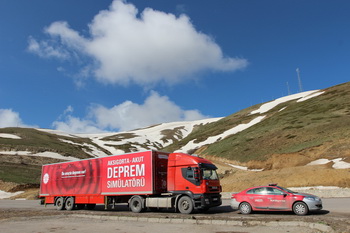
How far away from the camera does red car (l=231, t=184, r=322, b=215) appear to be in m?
14.1

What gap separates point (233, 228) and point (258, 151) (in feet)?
127

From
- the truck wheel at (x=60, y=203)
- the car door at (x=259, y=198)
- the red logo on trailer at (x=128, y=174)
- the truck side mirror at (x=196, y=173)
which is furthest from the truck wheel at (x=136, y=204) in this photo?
the truck wheel at (x=60, y=203)

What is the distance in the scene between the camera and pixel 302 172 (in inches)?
1204

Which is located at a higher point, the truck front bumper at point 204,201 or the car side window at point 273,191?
the car side window at point 273,191

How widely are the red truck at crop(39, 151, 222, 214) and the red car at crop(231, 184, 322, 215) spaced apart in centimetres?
192

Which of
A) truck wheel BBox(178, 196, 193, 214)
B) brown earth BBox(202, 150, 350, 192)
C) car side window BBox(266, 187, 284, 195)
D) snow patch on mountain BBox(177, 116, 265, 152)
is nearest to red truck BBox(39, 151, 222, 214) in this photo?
truck wheel BBox(178, 196, 193, 214)

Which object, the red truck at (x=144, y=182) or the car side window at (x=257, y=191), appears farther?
the red truck at (x=144, y=182)

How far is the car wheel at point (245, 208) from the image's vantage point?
15.7 meters

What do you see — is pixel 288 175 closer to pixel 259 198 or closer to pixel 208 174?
pixel 259 198

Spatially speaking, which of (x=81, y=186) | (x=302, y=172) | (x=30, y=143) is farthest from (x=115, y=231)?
(x=30, y=143)

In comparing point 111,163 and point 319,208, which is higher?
point 111,163

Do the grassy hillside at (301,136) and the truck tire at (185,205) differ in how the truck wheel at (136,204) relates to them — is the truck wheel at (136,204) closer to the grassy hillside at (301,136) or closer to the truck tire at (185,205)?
the truck tire at (185,205)

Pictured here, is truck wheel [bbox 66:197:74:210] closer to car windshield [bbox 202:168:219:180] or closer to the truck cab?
the truck cab

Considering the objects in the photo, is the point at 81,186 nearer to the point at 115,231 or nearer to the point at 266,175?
the point at 115,231
